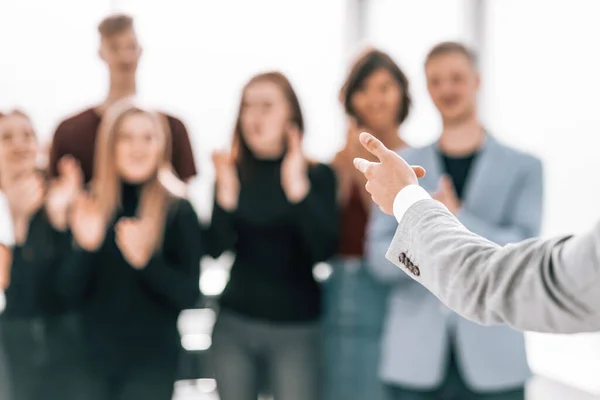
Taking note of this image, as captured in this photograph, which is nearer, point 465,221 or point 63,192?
point 465,221

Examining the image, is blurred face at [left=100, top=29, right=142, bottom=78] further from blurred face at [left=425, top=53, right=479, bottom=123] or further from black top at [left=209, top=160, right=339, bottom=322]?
blurred face at [left=425, top=53, right=479, bottom=123]

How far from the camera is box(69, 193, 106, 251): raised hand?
6.02ft

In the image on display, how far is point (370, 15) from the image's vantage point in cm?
292

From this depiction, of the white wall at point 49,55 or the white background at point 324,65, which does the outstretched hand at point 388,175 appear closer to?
the white background at point 324,65

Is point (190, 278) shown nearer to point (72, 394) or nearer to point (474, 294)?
point (72, 394)

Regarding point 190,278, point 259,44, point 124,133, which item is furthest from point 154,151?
point 259,44

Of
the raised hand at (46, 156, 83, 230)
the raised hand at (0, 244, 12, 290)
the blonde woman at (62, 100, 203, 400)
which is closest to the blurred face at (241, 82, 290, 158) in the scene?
the blonde woman at (62, 100, 203, 400)

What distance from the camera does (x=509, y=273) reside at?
2.49ft

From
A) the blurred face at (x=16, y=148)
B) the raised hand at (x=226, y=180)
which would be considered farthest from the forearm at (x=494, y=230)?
the blurred face at (x=16, y=148)

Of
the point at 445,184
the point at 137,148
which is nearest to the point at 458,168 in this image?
the point at 445,184

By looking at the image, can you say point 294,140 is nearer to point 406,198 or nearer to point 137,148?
point 137,148

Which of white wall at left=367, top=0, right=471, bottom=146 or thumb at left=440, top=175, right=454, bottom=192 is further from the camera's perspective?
white wall at left=367, top=0, right=471, bottom=146

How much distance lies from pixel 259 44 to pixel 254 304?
4.12ft

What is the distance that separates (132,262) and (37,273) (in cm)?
25
